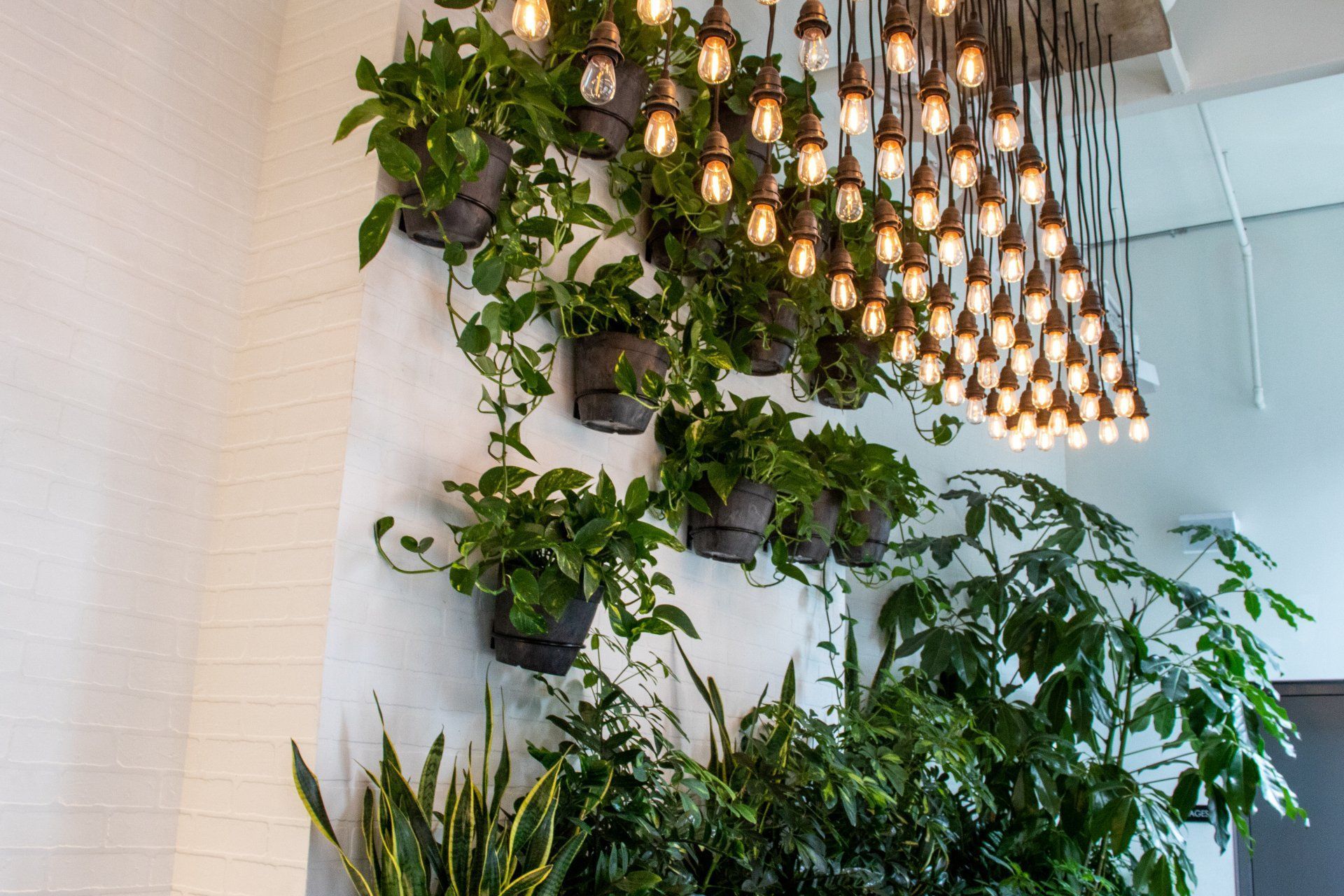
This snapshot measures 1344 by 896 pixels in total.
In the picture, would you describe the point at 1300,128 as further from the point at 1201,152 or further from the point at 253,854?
the point at 253,854

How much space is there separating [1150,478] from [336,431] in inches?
210

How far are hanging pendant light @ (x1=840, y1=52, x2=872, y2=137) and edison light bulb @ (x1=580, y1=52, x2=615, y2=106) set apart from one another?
488 mm

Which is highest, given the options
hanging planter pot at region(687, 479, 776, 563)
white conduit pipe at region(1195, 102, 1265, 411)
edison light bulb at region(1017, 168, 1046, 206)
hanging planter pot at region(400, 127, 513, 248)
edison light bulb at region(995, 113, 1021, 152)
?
white conduit pipe at region(1195, 102, 1265, 411)

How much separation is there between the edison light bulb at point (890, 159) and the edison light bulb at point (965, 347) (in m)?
1.00

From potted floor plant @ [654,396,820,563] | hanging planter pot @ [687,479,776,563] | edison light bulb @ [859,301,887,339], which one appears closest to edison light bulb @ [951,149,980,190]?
edison light bulb @ [859,301,887,339]

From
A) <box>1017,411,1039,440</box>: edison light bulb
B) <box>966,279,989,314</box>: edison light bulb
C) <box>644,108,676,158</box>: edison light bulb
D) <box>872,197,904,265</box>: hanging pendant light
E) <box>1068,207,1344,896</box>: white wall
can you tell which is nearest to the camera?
<box>644,108,676,158</box>: edison light bulb

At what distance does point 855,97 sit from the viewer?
2.22 m

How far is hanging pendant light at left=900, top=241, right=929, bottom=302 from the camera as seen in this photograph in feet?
9.40

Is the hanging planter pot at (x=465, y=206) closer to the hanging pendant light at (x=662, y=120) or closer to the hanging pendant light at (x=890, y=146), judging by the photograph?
the hanging pendant light at (x=662, y=120)

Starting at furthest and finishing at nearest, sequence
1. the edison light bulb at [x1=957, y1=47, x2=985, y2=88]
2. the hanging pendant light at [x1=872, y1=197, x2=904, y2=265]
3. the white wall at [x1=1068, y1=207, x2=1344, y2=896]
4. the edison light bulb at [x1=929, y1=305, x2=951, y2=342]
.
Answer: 1. the white wall at [x1=1068, y1=207, x2=1344, y2=896]
2. the edison light bulb at [x1=929, y1=305, x2=951, y2=342]
3. the hanging pendant light at [x1=872, y1=197, x2=904, y2=265]
4. the edison light bulb at [x1=957, y1=47, x2=985, y2=88]

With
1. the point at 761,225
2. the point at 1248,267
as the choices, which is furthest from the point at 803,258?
the point at 1248,267

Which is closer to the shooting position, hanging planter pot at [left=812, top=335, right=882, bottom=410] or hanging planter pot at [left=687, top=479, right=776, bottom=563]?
hanging planter pot at [left=687, top=479, right=776, bottom=563]

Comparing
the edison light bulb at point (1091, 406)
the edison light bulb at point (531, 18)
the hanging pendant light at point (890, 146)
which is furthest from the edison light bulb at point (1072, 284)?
the edison light bulb at point (531, 18)

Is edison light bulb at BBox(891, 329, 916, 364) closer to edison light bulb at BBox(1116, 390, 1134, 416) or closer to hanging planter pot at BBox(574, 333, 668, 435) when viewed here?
hanging planter pot at BBox(574, 333, 668, 435)
